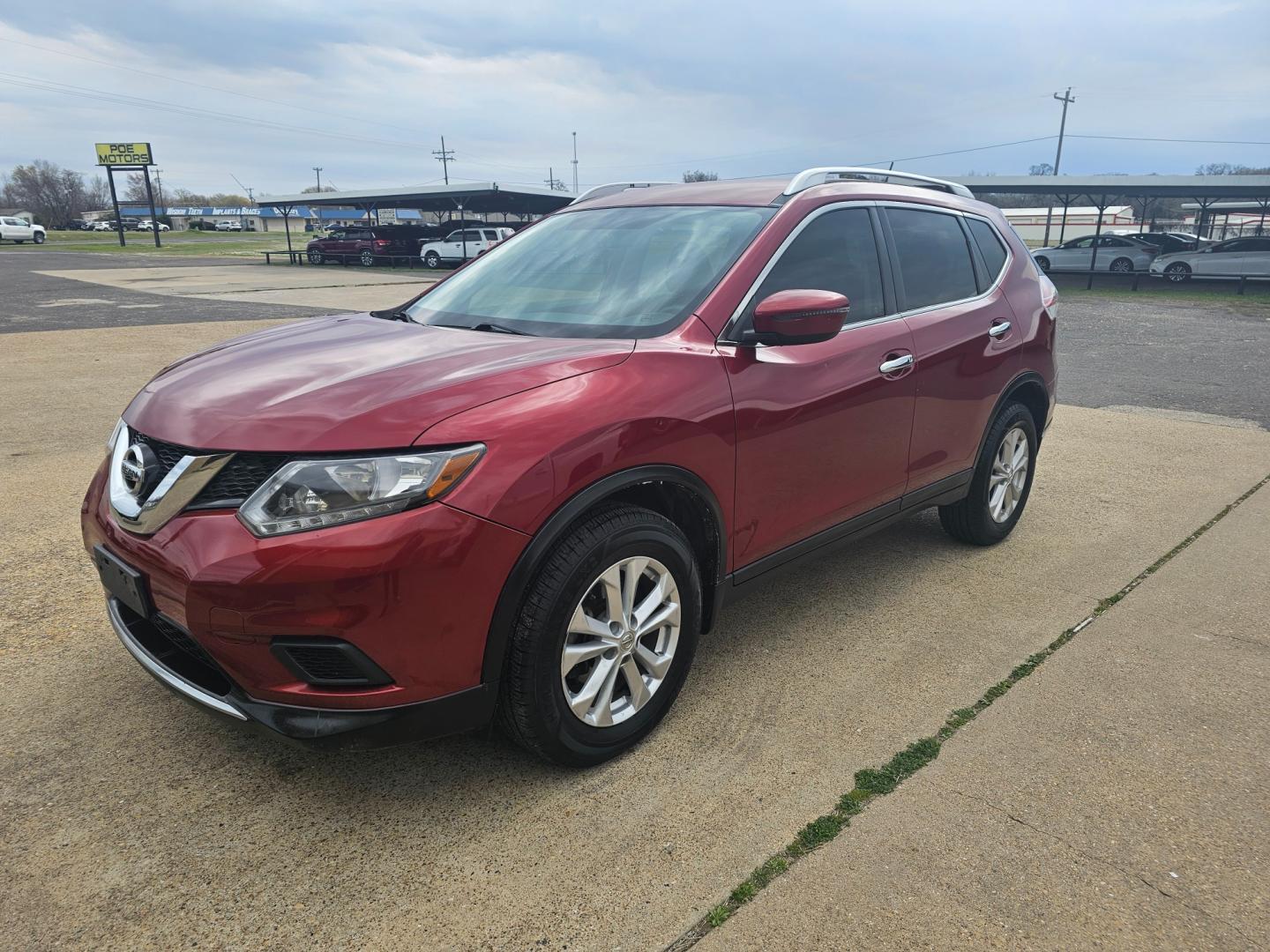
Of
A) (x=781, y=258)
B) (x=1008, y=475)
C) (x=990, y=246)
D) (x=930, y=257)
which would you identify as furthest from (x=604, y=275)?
(x=1008, y=475)

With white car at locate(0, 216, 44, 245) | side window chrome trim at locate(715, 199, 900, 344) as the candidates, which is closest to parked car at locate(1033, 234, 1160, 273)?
side window chrome trim at locate(715, 199, 900, 344)

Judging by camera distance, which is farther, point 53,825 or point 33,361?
point 33,361

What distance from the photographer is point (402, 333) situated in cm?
307

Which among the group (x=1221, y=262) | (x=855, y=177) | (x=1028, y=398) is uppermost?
(x=855, y=177)

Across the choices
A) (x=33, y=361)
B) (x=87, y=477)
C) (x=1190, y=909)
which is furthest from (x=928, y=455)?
(x=33, y=361)

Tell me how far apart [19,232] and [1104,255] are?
197 feet

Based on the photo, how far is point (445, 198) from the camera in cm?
3756

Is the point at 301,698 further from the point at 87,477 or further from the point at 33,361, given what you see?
the point at 33,361

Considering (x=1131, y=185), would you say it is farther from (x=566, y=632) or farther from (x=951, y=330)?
(x=566, y=632)

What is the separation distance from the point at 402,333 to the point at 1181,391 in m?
9.49

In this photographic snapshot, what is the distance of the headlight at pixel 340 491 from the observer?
2127mm

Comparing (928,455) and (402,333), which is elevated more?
(402,333)

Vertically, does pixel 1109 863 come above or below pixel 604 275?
below

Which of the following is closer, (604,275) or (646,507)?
(646,507)
